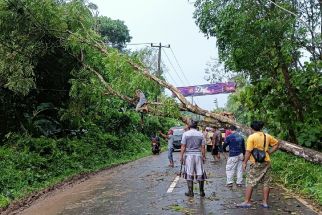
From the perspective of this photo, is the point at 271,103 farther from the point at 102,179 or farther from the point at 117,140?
the point at 117,140

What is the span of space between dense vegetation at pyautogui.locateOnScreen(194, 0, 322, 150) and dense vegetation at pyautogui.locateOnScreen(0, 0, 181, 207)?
3.46m

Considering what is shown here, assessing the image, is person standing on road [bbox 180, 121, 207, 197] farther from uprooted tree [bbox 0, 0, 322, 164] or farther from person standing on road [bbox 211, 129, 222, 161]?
person standing on road [bbox 211, 129, 222, 161]

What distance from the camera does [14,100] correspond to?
1958 centimetres

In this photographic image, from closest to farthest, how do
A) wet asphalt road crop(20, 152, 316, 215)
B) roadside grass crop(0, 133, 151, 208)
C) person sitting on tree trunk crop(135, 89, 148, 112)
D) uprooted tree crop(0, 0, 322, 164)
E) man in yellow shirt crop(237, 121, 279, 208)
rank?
man in yellow shirt crop(237, 121, 279, 208) → wet asphalt road crop(20, 152, 316, 215) → roadside grass crop(0, 133, 151, 208) → uprooted tree crop(0, 0, 322, 164) → person sitting on tree trunk crop(135, 89, 148, 112)

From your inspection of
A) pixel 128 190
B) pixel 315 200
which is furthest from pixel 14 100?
pixel 315 200

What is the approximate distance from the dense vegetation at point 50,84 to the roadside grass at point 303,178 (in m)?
4.46

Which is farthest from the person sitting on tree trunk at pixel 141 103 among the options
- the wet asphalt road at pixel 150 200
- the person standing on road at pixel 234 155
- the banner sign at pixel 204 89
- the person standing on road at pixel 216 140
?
the banner sign at pixel 204 89

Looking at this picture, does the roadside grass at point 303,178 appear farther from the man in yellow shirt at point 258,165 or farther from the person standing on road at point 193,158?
the person standing on road at point 193,158

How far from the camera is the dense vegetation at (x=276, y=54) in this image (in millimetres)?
13195

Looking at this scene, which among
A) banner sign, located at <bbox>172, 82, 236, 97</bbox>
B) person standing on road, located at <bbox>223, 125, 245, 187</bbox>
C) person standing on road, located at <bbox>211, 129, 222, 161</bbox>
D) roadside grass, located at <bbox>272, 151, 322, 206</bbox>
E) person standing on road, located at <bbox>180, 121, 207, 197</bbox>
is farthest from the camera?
banner sign, located at <bbox>172, 82, 236, 97</bbox>

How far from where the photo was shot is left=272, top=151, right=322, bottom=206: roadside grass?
1106 cm

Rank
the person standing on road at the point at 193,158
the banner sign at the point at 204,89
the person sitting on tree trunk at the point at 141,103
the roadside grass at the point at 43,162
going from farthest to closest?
the banner sign at the point at 204,89
the person sitting on tree trunk at the point at 141,103
the roadside grass at the point at 43,162
the person standing on road at the point at 193,158

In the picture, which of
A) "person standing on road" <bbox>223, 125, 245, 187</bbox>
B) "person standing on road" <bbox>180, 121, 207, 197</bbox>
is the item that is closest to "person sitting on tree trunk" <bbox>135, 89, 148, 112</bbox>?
"person standing on road" <bbox>223, 125, 245, 187</bbox>

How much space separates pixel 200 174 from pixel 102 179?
20.7 feet
